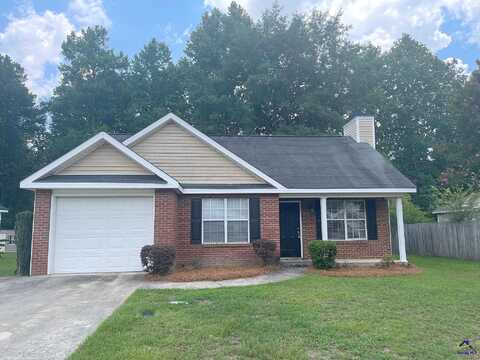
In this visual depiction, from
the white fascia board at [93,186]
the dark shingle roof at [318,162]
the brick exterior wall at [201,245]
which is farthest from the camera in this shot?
the dark shingle roof at [318,162]

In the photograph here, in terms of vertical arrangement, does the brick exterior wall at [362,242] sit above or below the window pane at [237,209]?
below

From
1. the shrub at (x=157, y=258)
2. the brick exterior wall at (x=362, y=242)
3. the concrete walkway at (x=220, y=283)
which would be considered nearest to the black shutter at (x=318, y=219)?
the brick exterior wall at (x=362, y=242)

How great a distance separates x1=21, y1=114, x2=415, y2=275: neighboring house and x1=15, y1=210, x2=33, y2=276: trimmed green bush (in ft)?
1.96

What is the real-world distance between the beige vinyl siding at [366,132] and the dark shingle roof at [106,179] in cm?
1015

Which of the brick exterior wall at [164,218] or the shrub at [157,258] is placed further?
the brick exterior wall at [164,218]

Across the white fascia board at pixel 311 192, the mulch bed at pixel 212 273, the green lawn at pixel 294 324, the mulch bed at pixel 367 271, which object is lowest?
the green lawn at pixel 294 324

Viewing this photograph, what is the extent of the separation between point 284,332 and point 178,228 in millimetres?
6777

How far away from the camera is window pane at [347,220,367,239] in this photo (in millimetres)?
12336

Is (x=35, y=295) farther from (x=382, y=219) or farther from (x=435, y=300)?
(x=382, y=219)

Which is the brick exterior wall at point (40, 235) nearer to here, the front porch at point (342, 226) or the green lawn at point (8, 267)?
the green lawn at point (8, 267)

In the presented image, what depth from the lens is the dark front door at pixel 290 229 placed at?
12.6 metres

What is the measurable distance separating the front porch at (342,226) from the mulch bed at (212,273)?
2336 mm

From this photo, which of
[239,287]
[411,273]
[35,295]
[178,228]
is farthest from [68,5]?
[411,273]

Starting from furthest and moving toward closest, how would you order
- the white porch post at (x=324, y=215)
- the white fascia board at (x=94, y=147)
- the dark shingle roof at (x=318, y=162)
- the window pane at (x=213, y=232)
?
the dark shingle roof at (x=318, y=162), the white porch post at (x=324, y=215), the window pane at (x=213, y=232), the white fascia board at (x=94, y=147)
